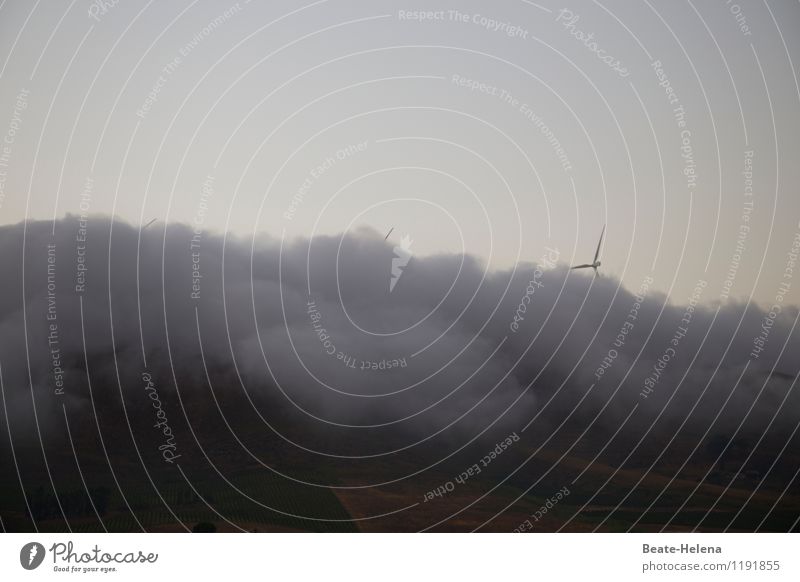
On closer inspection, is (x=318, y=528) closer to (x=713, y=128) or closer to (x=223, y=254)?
(x=223, y=254)

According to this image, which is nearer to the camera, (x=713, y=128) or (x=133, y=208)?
(x=133, y=208)

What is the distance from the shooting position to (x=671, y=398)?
10.5m

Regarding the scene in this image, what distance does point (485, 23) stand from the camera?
10.3 metres

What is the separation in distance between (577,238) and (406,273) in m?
2.10

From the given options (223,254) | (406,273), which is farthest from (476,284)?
(223,254)

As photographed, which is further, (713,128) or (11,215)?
(713,128)

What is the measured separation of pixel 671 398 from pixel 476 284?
2.70m

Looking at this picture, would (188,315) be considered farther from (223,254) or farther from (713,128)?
(713,128)

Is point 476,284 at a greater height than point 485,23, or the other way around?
point 485,23
